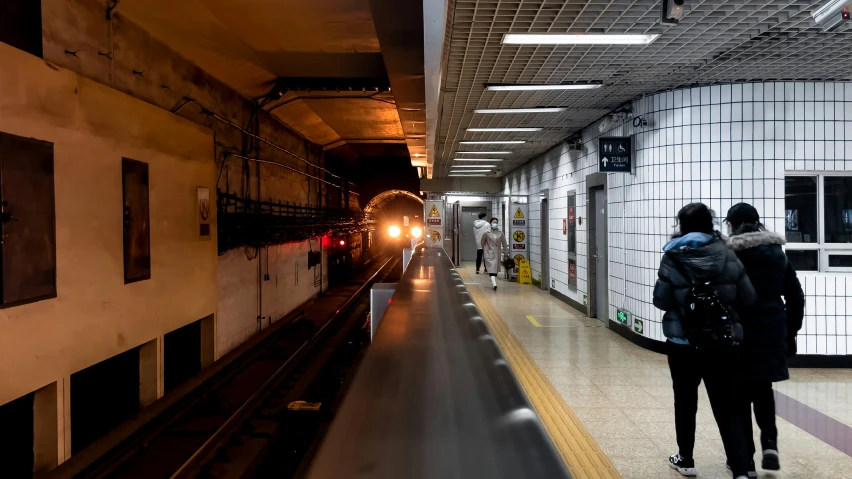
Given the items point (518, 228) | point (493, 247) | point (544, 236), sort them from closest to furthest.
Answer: point (544, 236)
point (493, 247)
point (518, 228)

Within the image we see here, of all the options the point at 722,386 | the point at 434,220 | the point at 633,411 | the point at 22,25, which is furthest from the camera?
the point at 434,220

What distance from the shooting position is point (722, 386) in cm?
288

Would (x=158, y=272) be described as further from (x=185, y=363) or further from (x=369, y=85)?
(x=369, y=85)

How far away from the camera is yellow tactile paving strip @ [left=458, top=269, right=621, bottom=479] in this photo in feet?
10.6

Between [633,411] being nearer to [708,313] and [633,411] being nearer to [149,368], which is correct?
[708,313]

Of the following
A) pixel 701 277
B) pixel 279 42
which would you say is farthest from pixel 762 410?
pixel 279 42

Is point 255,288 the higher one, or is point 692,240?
point 692,240

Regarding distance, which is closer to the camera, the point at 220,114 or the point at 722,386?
the point at 722,386

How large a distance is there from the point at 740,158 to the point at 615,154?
1493mm

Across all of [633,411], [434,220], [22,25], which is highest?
[22,25]

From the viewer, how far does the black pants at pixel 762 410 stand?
3.11 meters

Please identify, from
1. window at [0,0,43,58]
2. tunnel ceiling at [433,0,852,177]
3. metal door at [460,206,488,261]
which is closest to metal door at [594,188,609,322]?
tunnel ceiling at [433,0,852,177]

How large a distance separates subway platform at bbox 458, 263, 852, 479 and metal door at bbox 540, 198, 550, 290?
192 inches

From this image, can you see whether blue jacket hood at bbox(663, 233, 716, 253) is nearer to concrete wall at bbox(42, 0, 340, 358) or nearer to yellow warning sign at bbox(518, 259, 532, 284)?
concrete wall at bbox(42, 0, 340, 358)
